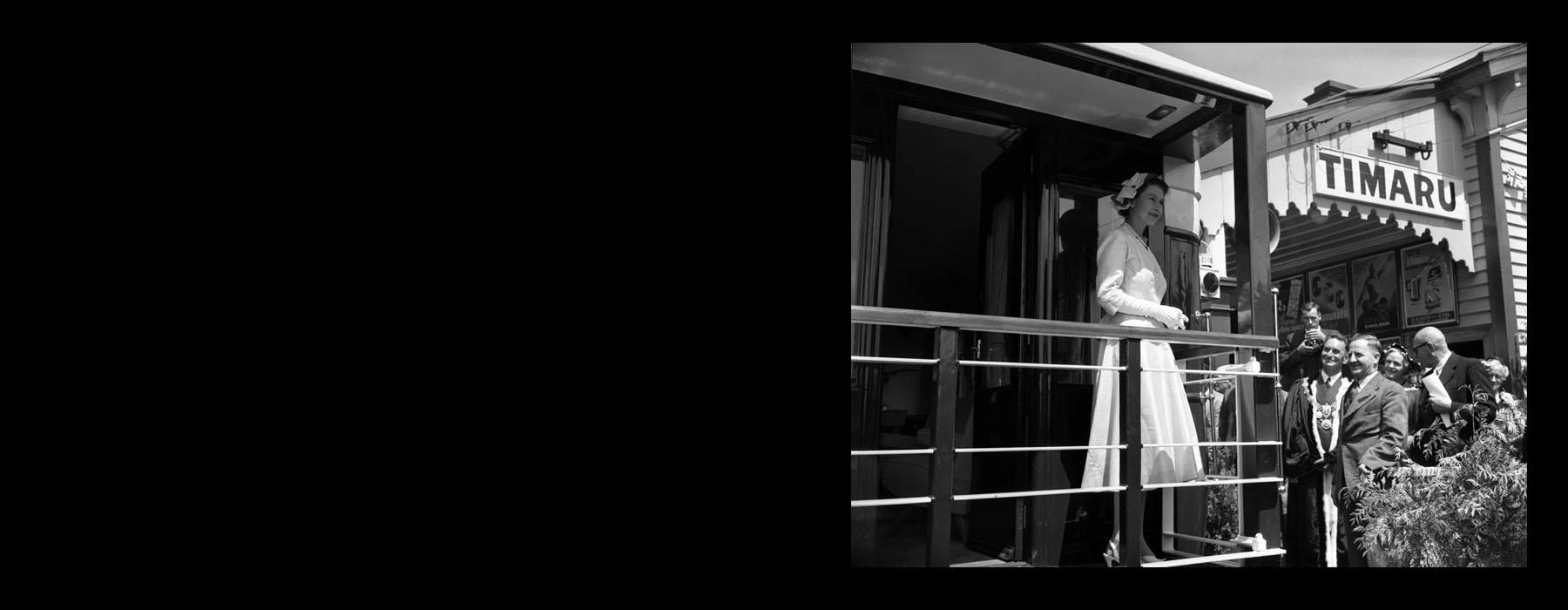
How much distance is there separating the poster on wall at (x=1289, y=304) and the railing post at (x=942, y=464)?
4254mm

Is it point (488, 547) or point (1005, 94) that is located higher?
point (1005, 94)

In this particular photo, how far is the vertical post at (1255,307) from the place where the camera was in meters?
2.86

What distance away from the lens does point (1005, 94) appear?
3209 millimetres

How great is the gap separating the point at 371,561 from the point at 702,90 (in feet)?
4.10

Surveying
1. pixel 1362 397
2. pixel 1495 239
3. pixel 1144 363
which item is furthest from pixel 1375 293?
pixel 1144 363

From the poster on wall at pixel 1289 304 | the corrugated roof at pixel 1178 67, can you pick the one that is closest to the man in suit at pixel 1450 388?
the corrugated roof at pixel 1178 67

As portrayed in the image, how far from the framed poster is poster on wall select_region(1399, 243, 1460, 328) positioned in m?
0.06

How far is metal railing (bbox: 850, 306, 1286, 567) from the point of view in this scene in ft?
7.39

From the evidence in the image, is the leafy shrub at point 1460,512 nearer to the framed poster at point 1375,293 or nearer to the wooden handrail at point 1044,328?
the wooden handrail at point 1044,328

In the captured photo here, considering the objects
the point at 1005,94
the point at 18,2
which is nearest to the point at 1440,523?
the point at 1005,94

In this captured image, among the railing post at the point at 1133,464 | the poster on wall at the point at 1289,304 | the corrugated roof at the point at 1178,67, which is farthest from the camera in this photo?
the poster on wall at the point at 1289,304

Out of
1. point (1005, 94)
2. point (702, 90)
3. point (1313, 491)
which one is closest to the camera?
point (702, 90)
